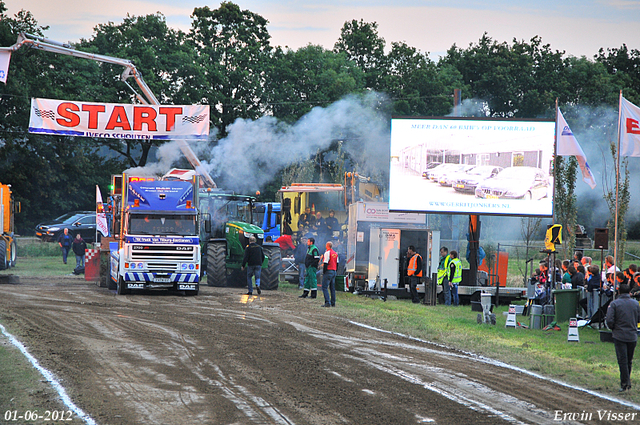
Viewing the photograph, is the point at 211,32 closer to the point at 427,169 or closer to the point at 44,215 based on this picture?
the point at 44,215

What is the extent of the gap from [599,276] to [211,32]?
132 ft

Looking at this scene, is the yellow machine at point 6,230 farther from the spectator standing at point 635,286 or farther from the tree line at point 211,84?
the spectator standing at point 635,286

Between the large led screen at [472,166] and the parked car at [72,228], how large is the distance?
2830 cm

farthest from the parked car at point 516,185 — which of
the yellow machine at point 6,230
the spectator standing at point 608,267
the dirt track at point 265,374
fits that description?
the yellow machine at point 6,230

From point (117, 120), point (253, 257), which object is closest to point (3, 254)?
point (117, 120)

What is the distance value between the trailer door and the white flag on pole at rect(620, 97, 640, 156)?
328 inches

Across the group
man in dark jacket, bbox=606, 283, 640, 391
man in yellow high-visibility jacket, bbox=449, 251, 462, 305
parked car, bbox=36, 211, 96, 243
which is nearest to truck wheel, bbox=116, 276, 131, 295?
man in yellow high-visibility jacket, bbox=449, 251, 462, 305

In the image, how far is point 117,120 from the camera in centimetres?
2727

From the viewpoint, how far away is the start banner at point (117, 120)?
27031 millimetres

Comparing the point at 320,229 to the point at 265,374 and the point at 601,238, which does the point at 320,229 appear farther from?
the point at 265,374

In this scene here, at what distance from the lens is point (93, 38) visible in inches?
2035

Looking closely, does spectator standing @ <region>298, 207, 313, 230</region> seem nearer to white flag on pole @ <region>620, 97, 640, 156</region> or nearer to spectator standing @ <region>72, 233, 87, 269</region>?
spectator standing @ <region>72, 233, 87, 269</region>

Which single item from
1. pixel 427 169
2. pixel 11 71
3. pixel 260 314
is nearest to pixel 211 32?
pixel 11 71

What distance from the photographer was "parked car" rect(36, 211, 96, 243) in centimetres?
4622
